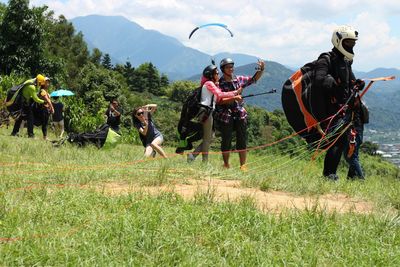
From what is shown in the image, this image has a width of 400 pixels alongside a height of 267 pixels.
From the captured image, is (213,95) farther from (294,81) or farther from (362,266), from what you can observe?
(362,266)

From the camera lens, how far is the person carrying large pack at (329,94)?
643 cm

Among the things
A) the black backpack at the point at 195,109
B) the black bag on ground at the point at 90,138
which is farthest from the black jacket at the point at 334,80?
the black bag on ground at the point at 90,138

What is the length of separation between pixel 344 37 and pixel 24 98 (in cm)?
→ 869

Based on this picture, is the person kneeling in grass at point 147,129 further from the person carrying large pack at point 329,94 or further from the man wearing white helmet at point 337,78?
the man wearing white helmet at point 337,78

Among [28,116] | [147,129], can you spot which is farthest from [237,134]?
[28,116]

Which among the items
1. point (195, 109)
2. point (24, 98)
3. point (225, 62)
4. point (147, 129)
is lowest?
point (147, 129)

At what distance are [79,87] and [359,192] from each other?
42216 millimetres

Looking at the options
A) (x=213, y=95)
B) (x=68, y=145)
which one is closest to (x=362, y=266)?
(x=213, y=95)

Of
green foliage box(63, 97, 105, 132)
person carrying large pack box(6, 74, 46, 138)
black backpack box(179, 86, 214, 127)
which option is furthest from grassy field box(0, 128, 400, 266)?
green foliage box(63, 97, 105, 132)

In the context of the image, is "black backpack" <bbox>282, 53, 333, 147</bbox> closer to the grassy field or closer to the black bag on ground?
the grassy field

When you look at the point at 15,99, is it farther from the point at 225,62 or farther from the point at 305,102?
the point at 305,102

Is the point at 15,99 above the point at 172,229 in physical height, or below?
above

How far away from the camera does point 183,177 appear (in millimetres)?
5707

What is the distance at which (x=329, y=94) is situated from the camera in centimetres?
650
